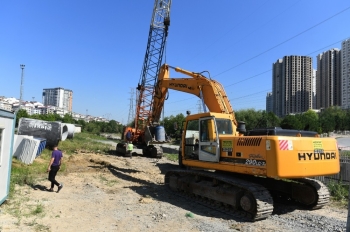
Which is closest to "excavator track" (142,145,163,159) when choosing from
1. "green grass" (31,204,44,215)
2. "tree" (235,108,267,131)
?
"green grass" (31,204,44,215)

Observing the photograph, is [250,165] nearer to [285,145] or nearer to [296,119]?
[285,145]

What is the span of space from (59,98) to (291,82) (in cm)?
12946

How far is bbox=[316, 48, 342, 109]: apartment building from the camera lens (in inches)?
1404

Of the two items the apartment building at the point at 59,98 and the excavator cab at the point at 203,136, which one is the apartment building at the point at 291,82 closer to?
the excavator cab at the point at 203,136

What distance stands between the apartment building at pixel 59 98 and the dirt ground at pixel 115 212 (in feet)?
466

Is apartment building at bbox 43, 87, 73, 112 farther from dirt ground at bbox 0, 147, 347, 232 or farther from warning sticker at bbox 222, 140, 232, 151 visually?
warning sticker at bbox 222, 140, 232, 151

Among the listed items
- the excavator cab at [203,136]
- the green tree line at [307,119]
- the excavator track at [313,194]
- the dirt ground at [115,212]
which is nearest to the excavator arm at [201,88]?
the excavator cab at [203,136]

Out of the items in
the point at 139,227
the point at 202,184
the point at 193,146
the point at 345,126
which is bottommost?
the point at 139,227

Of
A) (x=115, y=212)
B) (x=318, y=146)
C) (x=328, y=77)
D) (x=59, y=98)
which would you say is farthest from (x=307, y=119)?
(x=59, y=98)

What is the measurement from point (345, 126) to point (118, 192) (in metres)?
80.0

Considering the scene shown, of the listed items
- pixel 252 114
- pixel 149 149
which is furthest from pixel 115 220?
pixel 252 114

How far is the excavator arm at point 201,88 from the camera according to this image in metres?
11.7

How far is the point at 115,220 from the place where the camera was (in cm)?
676

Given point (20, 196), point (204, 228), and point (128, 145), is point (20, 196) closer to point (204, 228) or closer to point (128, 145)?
point (204, 228)
